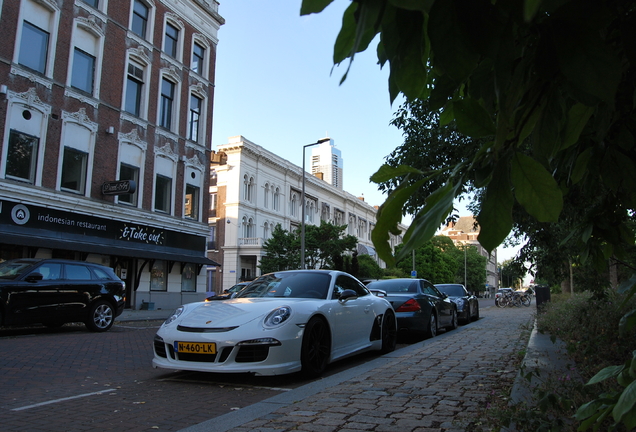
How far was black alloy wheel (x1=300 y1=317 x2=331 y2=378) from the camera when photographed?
6.32 m

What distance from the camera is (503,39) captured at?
35.4 inches

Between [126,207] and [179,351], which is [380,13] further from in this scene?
[126,207]

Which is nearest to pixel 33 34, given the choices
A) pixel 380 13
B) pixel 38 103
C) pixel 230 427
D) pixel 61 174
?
pixel 38 103

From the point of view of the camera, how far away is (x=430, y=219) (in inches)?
38.3

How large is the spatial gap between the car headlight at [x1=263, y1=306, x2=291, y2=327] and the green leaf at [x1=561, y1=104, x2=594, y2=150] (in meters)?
5.17

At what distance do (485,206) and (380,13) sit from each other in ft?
1.45

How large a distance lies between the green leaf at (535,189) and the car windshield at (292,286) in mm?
6503

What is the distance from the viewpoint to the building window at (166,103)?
2714cm

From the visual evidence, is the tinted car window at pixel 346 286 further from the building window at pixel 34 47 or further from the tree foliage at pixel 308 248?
the tree foliage at pixel 308 248

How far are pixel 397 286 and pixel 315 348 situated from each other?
6164 millimetres

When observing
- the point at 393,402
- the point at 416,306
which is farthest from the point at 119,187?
the point at 393,402

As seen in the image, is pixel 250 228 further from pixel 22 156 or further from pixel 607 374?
pixel 607 374

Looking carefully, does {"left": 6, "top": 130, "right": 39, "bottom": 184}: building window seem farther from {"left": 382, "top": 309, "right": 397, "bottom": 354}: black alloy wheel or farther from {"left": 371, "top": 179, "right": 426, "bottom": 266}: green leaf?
{"left": 371, "top": 179, "right": 426, "bottom": 266}: green leaf

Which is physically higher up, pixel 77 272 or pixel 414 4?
pixel 77 272
